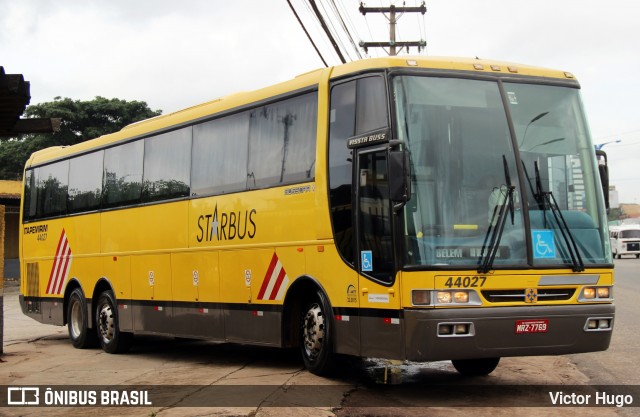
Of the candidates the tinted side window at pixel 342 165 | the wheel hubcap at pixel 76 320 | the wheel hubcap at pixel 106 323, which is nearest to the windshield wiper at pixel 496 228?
the tinted side window at pixel 342 165

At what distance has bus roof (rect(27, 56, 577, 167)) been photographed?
941 cm

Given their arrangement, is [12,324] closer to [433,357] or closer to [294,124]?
[294,124]

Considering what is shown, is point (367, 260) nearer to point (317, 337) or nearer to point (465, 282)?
point (465, 282)

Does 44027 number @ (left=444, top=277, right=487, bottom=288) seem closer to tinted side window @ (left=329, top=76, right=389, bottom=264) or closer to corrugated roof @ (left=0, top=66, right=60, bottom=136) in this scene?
tinted side window @ (left=329, top=76, right=389, bottom=264)

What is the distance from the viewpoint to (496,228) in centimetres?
885

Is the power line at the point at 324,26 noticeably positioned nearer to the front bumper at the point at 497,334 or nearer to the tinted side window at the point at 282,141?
the tinted side window at the point at 282,141

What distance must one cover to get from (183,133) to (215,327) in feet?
10.2

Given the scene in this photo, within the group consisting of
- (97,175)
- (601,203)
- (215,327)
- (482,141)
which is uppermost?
(97,175)

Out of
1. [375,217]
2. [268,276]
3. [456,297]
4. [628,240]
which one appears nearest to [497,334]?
[456,297]

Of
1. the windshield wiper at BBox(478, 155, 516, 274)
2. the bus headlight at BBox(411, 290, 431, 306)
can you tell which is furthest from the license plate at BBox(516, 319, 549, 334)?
the bus headlight at BBox(411, 290, 431, 306)

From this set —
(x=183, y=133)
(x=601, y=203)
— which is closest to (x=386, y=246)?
(x=601, y=203)

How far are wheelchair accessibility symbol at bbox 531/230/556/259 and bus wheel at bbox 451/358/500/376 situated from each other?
1.99 meters

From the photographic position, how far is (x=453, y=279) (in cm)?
859

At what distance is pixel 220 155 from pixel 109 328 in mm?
4743
